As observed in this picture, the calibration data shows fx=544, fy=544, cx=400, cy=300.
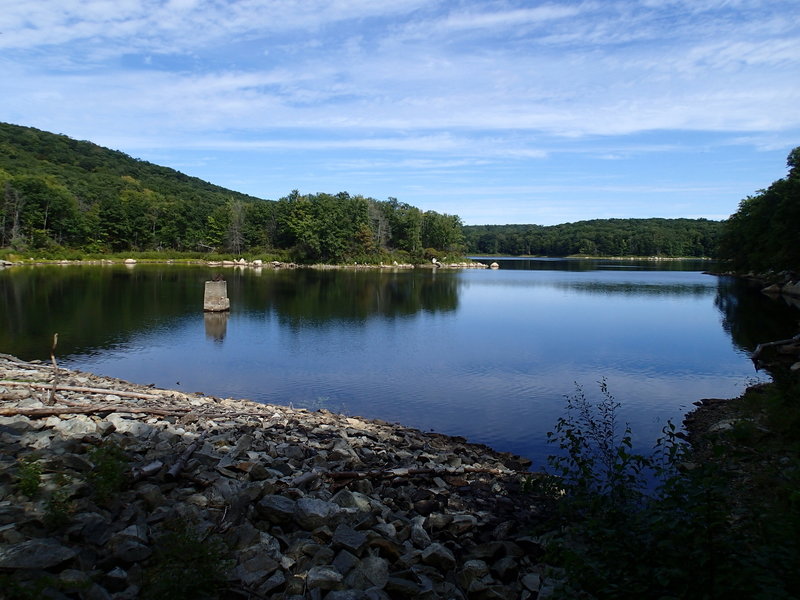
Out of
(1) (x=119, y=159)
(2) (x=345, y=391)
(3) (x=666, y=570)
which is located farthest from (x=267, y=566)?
(1) (x=119, y=159)

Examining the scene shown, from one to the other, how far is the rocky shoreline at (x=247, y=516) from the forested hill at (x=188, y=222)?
100840mm

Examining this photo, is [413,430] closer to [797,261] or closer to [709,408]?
[709,408]

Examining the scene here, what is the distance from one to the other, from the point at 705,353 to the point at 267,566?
1058 inches

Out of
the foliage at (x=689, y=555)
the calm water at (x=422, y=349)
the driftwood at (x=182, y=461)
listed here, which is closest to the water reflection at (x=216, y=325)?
the calm water at (x=422, y=349)

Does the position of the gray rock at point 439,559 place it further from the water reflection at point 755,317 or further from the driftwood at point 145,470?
the water reflection at point 755,317

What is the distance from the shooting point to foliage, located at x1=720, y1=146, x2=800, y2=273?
1655 inches

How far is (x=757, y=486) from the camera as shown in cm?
962

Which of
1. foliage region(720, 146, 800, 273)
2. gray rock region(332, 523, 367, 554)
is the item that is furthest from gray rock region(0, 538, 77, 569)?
foliage region(720, 146, 800, 273)

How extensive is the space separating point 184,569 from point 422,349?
22939mm

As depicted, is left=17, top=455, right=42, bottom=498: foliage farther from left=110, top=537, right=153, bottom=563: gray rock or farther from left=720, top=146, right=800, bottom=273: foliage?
left=720, top=146, right=800, bottom=273: foliage

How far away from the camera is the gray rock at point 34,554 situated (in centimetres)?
A: 507

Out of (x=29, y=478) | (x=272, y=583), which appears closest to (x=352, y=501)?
(x=272, y=583)

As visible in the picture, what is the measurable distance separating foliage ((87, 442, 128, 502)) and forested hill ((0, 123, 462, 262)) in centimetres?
10220

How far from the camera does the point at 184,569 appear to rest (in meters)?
5.04
